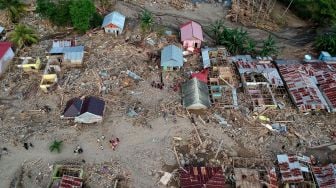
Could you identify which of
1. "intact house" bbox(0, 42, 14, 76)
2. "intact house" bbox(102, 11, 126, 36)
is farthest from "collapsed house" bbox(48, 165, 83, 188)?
"intact house" bbox(102, 11, 126, 36)

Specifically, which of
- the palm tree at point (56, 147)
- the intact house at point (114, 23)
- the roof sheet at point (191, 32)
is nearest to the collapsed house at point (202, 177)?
the palm tree at point (56, 147)

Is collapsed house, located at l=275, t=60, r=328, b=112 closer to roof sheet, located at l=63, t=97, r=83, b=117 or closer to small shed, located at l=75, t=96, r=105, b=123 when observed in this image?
small shed, located at l=75, t=96, r=105, b=123

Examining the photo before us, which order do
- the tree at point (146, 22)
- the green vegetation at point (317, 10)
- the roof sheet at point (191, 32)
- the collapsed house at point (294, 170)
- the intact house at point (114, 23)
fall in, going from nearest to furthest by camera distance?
the collapsed house at point (294, 170), the roof sheet at point (191, 32), the green vegetation at point (317, 10), the tree at point (146, 22), the intact house at point (114, 23)

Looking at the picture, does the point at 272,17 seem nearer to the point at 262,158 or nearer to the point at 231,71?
the point at 231,71

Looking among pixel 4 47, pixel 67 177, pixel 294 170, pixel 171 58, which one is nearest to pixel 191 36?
pixel 171 58

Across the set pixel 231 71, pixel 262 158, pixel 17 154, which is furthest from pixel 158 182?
pixel 231 71

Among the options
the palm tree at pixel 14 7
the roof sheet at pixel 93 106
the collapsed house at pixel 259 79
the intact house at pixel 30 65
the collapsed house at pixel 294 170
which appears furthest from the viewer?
the palm tree at pixel 14 7

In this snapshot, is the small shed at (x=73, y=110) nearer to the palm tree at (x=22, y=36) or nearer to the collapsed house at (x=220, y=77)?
the palm tree at (x=22, y=36)
